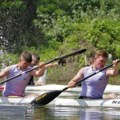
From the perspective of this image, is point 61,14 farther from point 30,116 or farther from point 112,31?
point 30,116

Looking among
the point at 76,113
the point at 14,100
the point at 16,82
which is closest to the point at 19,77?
the point at 16,82

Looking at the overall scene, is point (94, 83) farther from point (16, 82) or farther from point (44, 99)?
point (16, 82)

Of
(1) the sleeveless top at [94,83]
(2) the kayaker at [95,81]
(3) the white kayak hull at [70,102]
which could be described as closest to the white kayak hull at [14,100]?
(3) the white kayak hull at [70,102]

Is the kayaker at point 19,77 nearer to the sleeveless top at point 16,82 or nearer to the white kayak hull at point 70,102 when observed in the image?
the sleeveless top at point 16,82

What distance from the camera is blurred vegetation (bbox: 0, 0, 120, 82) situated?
30.9 metres

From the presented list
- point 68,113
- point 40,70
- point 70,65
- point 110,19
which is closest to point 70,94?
point 40,70

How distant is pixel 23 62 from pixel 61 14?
24.3 m

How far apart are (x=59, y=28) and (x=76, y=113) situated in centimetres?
2240

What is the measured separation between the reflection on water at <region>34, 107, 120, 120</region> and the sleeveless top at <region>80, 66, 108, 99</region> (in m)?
0.51

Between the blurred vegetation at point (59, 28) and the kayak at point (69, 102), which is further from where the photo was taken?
the blurred vegetation at point (59, 28)

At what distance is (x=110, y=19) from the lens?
33.8 meters

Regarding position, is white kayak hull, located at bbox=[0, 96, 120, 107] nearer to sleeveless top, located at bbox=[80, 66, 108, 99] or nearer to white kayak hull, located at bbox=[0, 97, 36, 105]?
white kayak hull, located at bbox=[0, 97, 36, 105]

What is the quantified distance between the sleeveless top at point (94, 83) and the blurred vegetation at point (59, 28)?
47.6 ft

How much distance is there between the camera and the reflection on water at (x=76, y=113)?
1216 cm
